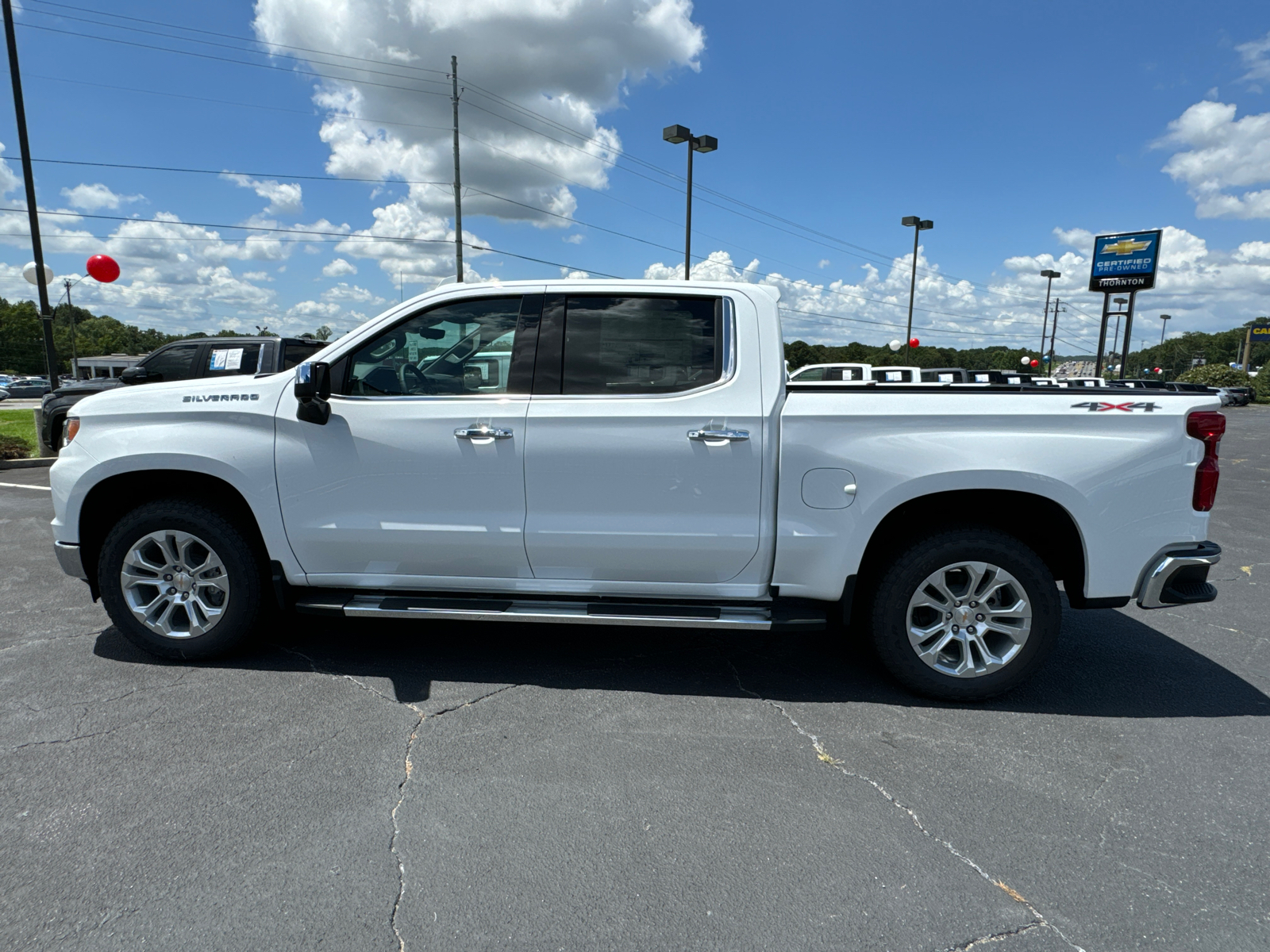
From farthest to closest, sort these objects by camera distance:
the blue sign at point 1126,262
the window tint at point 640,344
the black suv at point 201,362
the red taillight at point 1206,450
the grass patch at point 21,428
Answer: the blue sign at point 1126,262
the grass patch at point 21,428
the black suv at point 201,362
the window tint at point 640,344
the red taillight at point 1206,450

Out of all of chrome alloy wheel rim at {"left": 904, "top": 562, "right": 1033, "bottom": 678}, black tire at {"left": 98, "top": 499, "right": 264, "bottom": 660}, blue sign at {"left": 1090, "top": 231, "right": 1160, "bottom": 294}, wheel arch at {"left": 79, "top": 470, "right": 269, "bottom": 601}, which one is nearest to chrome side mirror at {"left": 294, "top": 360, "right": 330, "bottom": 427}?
wheel arch at {"left": 79, "top": 470, "right": 269, "bottom": 601}

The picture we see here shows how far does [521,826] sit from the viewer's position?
2639mm

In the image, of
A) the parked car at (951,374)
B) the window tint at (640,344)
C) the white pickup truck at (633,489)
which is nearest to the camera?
the white pickup truck at (633,489)

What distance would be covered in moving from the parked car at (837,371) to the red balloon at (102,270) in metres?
12.1

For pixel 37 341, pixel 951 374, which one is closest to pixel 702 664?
pixel 951 374

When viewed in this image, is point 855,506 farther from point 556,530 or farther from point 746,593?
point 556,530

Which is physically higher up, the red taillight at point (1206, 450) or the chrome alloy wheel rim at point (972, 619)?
the red taillight at point (1206, 450)

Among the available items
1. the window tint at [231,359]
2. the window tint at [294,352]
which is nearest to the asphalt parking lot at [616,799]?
the window tint at [294,352]

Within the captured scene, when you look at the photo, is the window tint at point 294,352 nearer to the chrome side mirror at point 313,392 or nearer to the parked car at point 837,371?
the parked car at point 837,371

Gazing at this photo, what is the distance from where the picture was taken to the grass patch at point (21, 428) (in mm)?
12961

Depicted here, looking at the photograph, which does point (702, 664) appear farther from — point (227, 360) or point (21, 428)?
point (21, 428)

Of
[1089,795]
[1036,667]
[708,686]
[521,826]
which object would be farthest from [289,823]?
[1036,667]

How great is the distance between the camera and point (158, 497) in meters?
4.00

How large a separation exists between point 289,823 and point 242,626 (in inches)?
62.7
